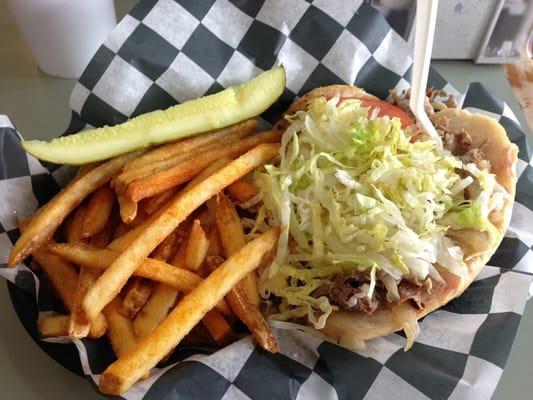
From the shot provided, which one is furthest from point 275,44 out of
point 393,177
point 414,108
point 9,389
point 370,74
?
point 9,389

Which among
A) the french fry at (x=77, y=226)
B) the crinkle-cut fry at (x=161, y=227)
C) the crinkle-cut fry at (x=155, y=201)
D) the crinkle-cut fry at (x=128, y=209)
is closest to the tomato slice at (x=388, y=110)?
the crinkle-cut fry at (x=161, y=227)

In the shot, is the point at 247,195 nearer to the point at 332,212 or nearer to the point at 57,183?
the point at 332,212

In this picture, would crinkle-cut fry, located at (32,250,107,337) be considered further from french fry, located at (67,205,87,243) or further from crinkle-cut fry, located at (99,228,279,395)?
crinkle-cut fry, located at (99,228,279,395)

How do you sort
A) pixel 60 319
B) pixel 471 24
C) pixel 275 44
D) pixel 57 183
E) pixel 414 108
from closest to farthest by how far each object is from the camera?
pixel 60 319 → pixel 414 108 → pixel 57 183 → pixel 275 44 → pixel 471 24

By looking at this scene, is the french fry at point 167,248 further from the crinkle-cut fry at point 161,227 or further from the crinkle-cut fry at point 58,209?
the crinkle-cut fry at point 58,209

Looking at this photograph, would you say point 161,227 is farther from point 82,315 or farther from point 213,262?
point 82,315

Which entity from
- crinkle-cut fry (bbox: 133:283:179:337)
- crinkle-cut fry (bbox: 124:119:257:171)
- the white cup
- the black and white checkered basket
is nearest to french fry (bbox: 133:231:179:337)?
crinkle-cut fry (bbox: 133:283:179:337)

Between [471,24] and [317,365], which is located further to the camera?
[471,24]
